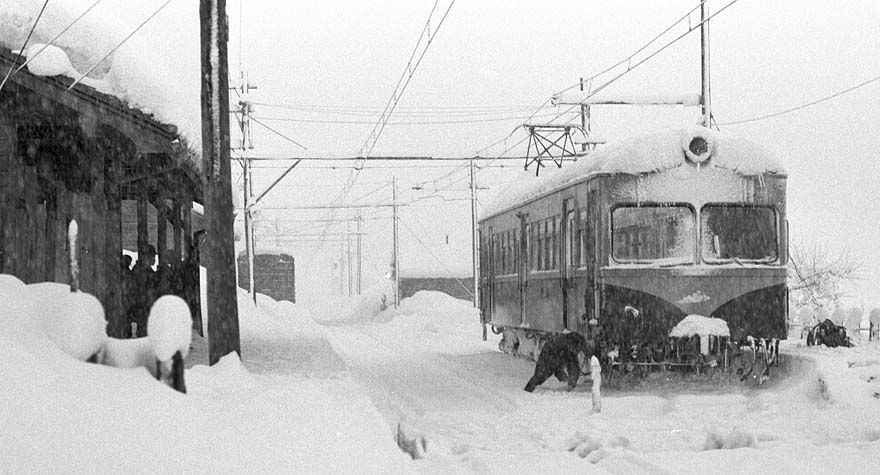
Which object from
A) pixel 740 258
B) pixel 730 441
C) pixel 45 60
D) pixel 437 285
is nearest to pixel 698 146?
pixel 740 258

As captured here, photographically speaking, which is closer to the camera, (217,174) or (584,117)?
(217,174)

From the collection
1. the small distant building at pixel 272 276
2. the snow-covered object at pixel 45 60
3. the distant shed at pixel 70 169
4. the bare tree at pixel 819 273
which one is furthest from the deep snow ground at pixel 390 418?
the small distant building at pixel 272 276

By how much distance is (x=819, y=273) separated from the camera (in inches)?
1828

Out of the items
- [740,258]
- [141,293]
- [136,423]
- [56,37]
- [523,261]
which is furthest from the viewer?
[523,261]

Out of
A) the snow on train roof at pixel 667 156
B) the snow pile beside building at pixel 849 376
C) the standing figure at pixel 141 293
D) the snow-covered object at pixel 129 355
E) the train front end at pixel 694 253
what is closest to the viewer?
the snow-covered object at pixel 129 355

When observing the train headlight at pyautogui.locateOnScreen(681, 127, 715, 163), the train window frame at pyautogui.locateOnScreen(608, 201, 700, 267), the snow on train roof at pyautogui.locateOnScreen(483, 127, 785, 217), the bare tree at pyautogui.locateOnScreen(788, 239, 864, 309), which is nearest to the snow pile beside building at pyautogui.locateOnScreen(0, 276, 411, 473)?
the train window frame at pyautogui.locateOnScreen(608, 201, 700, 267)

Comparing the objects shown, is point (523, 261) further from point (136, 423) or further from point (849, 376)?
point (136, 423)

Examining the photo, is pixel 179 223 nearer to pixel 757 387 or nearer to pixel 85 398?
pixel 757 387

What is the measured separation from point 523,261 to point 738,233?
4485 mm

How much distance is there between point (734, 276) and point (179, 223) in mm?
10829

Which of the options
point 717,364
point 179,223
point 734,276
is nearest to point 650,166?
point 734,276

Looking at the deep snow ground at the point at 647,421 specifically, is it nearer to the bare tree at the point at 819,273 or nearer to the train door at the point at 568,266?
the train door at the point at 568,266

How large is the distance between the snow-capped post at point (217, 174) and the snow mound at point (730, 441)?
16.8 ft

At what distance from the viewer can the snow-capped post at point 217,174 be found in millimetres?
11242
